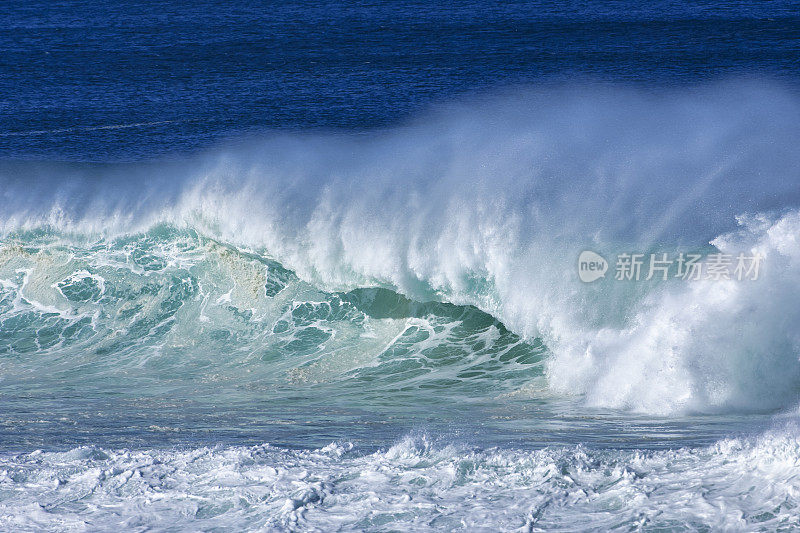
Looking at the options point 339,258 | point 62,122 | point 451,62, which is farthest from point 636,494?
point 451,62

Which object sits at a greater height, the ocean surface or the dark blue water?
the dark blue water

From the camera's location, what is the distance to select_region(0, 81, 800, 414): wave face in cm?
1179

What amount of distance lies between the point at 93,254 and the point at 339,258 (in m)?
5.36

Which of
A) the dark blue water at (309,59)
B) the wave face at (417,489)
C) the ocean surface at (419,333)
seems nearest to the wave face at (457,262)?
the ocean surface at (419,333)

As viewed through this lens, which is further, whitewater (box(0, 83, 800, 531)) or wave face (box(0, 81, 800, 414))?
wave face (box(0, 81, 800, 414))

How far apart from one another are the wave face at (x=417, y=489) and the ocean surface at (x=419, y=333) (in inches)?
1.0

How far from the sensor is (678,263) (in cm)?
1424

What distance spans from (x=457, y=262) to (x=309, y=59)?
32.7 metres

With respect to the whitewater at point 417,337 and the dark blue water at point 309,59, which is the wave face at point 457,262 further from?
the dark blue water at point 309,59

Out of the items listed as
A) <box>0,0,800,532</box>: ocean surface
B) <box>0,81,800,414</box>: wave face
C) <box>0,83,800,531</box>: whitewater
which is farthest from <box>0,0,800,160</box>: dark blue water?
<box>0,81,800,414</box>: wave face

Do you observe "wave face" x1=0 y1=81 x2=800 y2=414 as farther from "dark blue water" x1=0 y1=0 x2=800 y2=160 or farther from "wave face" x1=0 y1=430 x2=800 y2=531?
"dark blue water" x1=0 y1=0 x2=800 y2=160

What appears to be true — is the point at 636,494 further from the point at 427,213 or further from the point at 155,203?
the point at 155,203

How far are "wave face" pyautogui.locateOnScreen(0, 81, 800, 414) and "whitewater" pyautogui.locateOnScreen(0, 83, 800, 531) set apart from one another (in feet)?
0.17

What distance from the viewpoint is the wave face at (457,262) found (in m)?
11.8
